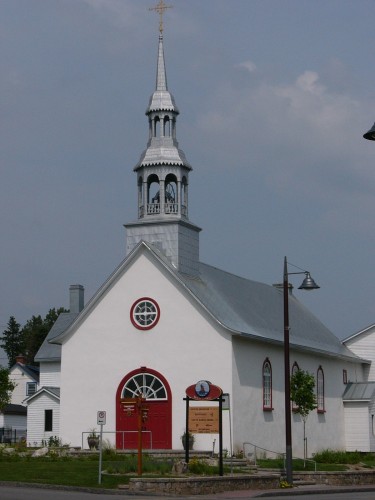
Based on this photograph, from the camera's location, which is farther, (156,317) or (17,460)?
(156,317)

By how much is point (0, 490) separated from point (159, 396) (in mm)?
18088

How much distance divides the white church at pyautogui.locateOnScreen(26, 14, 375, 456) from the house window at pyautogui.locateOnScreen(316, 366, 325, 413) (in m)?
1.97

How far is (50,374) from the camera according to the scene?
67375 millimetres

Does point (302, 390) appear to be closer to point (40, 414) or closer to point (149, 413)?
point (149, 413)

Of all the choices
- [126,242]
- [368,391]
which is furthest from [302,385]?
[368,391]

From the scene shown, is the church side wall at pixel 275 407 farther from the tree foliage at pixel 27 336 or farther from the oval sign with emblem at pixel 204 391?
the tree foliage at pixel 27 336

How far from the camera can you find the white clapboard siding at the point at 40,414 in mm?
61562

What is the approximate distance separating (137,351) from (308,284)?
11.1m

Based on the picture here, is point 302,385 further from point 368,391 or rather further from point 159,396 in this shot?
point 368,391

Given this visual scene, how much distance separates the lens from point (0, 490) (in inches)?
1097

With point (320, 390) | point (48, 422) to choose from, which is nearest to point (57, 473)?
point (320, 390)

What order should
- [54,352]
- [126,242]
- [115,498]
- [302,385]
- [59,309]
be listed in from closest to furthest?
[115,498] < [302,385] < [126,242] < [54,352] < [59,309]

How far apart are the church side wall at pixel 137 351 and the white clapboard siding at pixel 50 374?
1968 cm

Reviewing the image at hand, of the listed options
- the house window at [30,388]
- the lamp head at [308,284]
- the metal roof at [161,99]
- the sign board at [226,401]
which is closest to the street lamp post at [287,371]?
the lamp head at [308,284]
